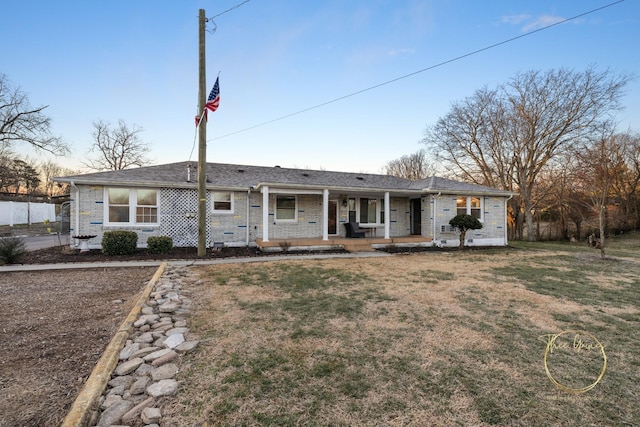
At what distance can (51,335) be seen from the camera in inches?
138

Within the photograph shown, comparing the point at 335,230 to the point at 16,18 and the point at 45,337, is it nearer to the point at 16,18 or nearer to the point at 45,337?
the point at 45,337

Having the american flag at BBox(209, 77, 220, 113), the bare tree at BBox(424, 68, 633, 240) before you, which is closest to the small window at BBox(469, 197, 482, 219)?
the bare tree at BBox(424, 68, 633, 240)

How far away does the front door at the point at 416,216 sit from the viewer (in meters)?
14.6

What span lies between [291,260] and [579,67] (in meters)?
21.1

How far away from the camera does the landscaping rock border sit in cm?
202

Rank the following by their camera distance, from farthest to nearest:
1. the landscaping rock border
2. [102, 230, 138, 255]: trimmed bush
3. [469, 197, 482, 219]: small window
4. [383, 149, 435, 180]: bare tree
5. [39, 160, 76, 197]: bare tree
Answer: [39, 160, 76, 197]: bare tree, [383, 149, 435, 180]: bare tree, [469, 197, 482, 219]: small window, [102, 230, 138, 255]: trimmed bush, the landscaping rock border

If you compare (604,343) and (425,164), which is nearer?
(604,343)

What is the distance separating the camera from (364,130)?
1578 centimetres

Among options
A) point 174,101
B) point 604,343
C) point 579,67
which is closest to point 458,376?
point 604,343

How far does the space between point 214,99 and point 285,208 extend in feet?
17.7

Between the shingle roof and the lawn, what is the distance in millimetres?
6490

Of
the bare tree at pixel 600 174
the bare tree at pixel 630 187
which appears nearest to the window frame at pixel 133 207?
the bare tree at pixel 600 174

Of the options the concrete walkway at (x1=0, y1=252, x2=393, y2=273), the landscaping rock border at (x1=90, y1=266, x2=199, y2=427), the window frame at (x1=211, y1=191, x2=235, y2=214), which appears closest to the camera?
the landscaping rock border at (x1=90, y1=266, x2=199, y2=427)

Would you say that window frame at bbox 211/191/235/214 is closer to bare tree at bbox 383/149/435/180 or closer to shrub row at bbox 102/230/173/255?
shrub row at bbox 102/230/173/255
